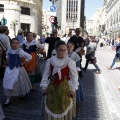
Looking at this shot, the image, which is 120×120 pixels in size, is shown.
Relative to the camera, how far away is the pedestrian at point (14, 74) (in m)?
5.63

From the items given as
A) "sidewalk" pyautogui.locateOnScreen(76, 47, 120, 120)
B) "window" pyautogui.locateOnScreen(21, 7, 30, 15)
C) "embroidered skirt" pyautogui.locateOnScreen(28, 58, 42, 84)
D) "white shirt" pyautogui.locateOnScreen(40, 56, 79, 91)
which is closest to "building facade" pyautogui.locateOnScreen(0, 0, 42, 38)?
"window" pyautogui.locateOnScreen(21, 7, 30, 15)

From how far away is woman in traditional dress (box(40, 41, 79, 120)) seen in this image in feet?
12.4

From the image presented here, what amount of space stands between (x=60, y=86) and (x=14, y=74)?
2.14 metres

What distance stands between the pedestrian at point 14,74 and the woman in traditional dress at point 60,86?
1884 millimetres

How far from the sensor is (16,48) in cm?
573

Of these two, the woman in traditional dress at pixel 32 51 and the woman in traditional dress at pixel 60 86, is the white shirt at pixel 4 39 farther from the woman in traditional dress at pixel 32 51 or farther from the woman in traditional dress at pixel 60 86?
the woman in traditional dress at pixel 60 86

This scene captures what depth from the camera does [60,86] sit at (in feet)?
12.5

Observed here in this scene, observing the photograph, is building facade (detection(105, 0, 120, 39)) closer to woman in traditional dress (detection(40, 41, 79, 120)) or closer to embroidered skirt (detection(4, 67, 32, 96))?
embroidered skirt (detection(4, 67, 32, 96))

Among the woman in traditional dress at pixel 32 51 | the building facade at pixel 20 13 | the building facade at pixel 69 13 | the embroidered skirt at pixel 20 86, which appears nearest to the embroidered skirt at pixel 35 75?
the woman in traditional dress at pixel 32 51

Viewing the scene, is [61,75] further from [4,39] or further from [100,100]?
[4,39]

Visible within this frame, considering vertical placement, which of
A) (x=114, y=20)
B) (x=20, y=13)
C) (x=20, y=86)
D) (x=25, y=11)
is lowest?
(x=20, y=86)

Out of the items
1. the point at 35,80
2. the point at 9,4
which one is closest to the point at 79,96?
the point at 35,80

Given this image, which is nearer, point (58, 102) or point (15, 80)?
point (58, 102)

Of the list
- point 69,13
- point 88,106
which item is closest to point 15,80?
point 88,106
